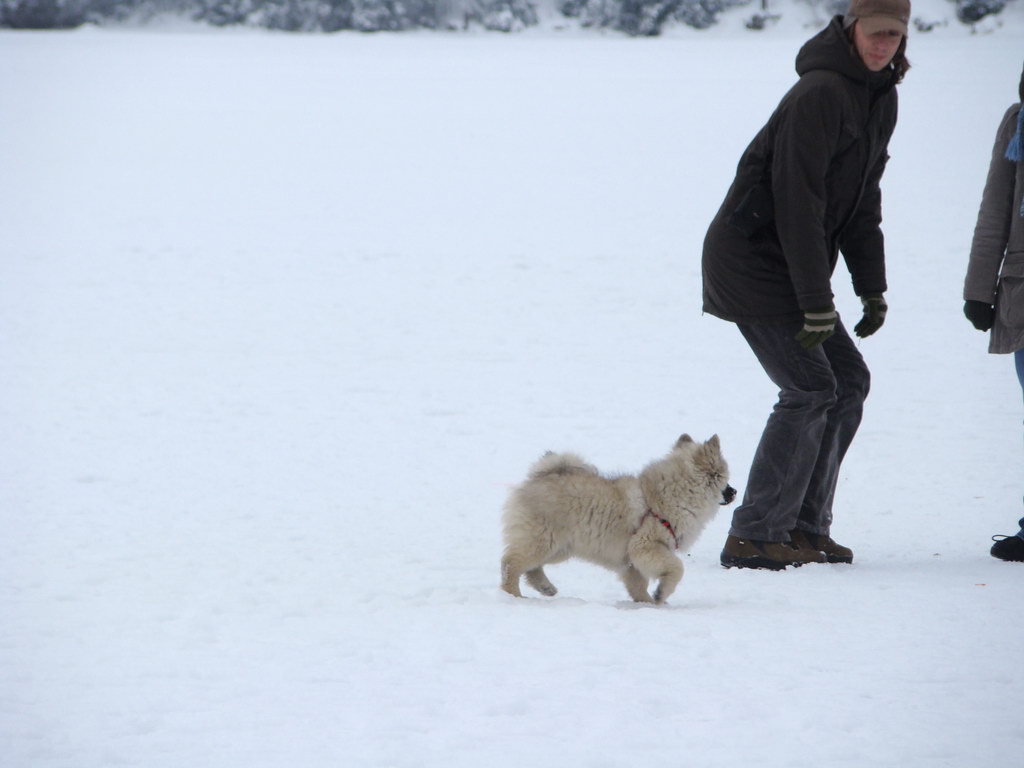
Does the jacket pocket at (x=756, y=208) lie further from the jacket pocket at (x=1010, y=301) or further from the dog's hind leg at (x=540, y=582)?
the dog's hind leg at (x=540, y=582)

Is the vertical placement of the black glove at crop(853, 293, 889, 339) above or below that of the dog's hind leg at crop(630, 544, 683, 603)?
above

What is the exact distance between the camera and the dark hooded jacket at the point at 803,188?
429 centimetres

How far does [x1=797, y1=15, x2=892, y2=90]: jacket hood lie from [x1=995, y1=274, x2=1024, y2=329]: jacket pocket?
1.05m

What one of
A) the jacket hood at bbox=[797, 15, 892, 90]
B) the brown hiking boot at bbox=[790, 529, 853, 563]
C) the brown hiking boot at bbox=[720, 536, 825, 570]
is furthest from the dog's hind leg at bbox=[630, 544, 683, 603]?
the jacket hood at bbox=[797, 15, 892, 90]

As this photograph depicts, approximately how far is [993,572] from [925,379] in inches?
200

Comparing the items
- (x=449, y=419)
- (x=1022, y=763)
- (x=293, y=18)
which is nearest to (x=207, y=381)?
(x=449, y=419)

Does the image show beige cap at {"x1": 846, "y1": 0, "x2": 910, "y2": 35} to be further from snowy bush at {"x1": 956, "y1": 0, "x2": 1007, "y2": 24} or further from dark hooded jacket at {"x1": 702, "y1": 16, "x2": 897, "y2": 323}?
snowy bush at {"x1": 956, "y1": 0, "x2": 1007, "y2": 24}

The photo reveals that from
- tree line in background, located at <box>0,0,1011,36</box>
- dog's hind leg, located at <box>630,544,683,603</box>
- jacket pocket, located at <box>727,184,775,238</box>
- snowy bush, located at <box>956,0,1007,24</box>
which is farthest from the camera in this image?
tree line in background, located at <box>0,0,1011,36</box>

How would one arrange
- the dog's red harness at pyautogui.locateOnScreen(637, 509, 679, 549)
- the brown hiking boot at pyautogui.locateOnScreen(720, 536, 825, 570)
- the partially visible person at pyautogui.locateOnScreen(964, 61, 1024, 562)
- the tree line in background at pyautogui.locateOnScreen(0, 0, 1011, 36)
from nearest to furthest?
the dog's red harness at pyautogui.locateOnScreen(637, 509, 679, 549), the brown hiking boot at pyautogui.locateOnScreen(720, 536, 825, 570), the partially visible person at pyautogui.locateOnScreen(964, 61, 1024, 562), the tree line in background at pyautogui.locateOnScreen(0, 0, 1011, 36)

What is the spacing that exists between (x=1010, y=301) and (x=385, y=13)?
3790 cm

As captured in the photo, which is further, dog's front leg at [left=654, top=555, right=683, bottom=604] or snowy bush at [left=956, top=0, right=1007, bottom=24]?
snowy bush at [left=956, top=0, right=1007, bottom=24]

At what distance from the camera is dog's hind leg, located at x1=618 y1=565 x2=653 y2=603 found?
14.0 feet

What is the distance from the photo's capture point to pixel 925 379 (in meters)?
9.22

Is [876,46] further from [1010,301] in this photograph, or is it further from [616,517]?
[616,517]
